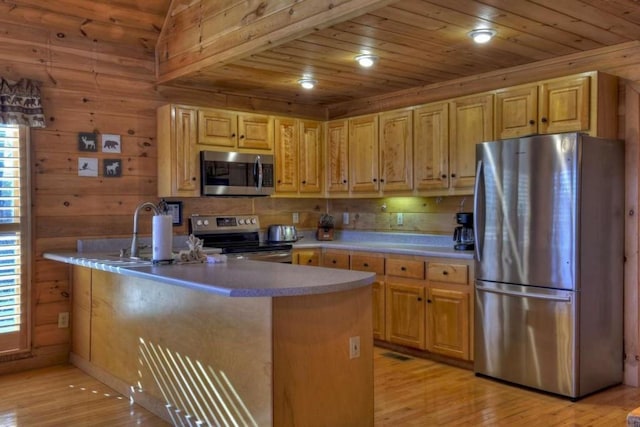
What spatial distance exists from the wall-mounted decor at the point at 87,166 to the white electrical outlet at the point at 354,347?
9.52ft

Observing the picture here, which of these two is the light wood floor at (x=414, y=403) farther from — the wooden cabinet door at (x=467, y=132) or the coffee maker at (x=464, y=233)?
the wooden cabinet door at (x=467, y=132)

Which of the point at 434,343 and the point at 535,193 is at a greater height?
the point at 535,193

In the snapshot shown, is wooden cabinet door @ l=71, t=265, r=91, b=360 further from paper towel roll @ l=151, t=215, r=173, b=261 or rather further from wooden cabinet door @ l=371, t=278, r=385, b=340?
wooden cabinet door @ l=371, t=278, r=385, b=340

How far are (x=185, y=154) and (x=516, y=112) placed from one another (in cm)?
267

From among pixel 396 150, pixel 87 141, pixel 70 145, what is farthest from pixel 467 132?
pixel 70 145

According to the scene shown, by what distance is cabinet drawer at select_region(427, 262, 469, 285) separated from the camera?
168 inches

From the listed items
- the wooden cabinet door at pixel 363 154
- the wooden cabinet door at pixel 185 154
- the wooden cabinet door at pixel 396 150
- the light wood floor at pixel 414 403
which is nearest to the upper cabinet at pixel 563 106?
the wooden cabinet door at pixel 396 150

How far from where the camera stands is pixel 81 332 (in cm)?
437

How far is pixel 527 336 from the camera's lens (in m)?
3.83

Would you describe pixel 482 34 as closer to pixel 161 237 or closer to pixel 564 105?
Answer: pixel 564 105

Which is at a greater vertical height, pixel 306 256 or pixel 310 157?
pixel 310 157

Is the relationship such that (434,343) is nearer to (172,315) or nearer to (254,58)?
(172,315)

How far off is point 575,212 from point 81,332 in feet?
11.8

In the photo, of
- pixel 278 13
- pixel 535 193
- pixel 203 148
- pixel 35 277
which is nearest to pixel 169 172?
pixel 203 148
